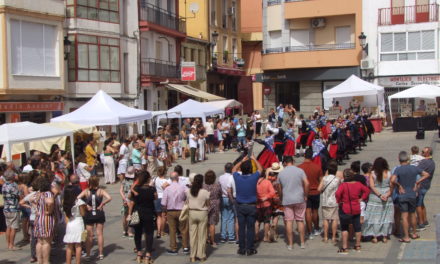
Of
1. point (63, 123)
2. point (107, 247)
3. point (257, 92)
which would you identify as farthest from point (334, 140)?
point (257, 92)

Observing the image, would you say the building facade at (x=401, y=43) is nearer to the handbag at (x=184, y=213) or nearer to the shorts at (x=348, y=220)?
the shorts at (x=348, y=220)

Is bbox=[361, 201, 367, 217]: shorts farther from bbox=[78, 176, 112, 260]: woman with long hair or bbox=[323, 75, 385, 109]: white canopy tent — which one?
bbox=[323, 75, 385, 109]: white canopy tent

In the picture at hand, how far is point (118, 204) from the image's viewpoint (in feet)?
53.2

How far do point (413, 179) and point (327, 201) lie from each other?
63.3 inches

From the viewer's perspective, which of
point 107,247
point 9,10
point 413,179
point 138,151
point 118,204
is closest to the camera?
point 413,179

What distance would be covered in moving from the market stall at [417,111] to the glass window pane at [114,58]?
541 inches

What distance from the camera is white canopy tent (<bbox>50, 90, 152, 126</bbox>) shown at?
20391 mm

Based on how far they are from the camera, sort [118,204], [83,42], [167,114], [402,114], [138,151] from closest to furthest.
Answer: [118,204]
[138,151]
[167,114]
[83,42]
[402,114]

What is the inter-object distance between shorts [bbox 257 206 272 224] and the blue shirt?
679 mm

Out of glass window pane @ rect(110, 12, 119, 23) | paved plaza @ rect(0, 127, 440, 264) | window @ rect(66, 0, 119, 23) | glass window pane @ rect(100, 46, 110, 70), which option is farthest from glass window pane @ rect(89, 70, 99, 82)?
paved plaza @ rect(0, 127, 440, 264)

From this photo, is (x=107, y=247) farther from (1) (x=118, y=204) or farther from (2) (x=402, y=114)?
(2) (x=402, y=114)

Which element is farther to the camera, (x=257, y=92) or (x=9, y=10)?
(x=257, y=92)

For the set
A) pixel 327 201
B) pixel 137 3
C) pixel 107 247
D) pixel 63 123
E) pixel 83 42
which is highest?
pixel 137 3

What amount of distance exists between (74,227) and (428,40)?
2956 cm
